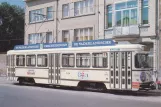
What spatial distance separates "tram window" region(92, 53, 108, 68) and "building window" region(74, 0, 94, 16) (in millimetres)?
15103

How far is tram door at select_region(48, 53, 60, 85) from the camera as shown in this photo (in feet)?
76.6

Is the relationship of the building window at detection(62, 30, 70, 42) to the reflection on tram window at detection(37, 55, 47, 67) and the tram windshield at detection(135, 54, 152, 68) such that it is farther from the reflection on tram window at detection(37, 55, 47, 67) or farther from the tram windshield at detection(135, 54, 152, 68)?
the tram windshield at detection(135, 54, 152, 68)

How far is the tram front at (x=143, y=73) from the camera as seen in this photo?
19.0 metres

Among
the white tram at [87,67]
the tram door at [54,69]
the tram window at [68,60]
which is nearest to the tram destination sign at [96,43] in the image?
the white tram at [87,67]

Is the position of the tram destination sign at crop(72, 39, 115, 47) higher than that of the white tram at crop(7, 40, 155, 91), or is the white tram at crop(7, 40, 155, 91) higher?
the tram destination sign at crop(72, 39, 115, 47)

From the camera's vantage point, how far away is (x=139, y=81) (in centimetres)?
1894

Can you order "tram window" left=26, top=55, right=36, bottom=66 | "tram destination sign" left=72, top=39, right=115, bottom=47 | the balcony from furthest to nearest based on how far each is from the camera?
the balcony → "tram window" left=26, top=55, right=36, bottom=66 → "tram destination sign" left=72, top=39, right=115, bottom=47

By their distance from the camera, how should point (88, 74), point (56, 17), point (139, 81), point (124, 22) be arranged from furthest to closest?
point (56, 17)
point (124, 22)
point (88, 74)
point (139, 81)

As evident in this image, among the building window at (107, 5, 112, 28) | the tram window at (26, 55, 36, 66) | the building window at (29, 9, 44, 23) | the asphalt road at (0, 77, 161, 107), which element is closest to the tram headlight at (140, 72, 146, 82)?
the asphalt road at (0, 77, 161, 107)

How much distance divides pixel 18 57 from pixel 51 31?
1404 centimetres

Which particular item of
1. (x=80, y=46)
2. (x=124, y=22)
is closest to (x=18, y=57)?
(x=80, y=46)

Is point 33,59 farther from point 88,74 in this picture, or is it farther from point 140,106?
point 140,106

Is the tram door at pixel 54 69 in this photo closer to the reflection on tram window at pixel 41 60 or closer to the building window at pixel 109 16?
the reflection on tram window at pixel 41 60

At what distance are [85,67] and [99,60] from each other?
1.20 meters
